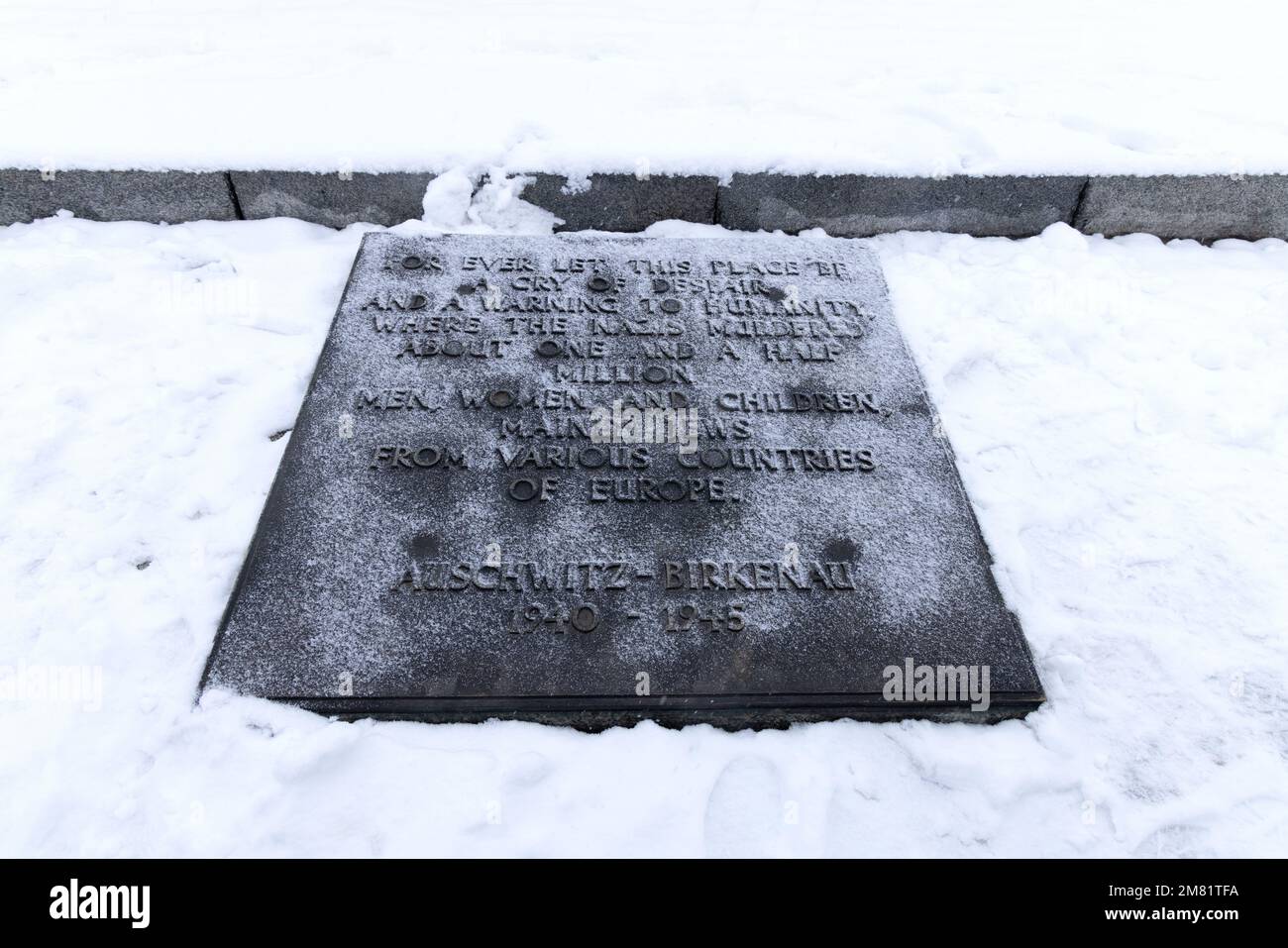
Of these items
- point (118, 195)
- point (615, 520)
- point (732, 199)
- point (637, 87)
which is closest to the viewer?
point (615, 520)

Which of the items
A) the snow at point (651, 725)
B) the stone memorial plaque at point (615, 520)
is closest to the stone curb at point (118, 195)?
the snow at point (651, 725)

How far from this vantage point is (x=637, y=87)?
13.9 feet

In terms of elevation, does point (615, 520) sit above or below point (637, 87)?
below

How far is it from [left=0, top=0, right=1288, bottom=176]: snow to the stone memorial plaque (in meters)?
1.05

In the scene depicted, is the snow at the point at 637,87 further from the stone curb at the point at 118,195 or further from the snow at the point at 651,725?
the snow at the point at 651,725

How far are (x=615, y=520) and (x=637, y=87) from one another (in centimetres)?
287

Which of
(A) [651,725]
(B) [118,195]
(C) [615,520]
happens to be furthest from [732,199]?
(B) [118,195]

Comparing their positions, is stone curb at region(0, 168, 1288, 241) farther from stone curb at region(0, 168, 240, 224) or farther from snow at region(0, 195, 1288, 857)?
→ snow at region(0, 195, 1288, 857)

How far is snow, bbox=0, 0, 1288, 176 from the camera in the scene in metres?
3.76

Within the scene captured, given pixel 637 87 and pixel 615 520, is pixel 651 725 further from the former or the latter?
pixel 637 87

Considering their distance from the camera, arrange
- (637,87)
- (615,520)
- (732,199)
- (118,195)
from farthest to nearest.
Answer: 1. (637,87)
2. (732,199)
3. (118,195)
4. (615,520)

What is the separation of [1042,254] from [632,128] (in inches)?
81.4
